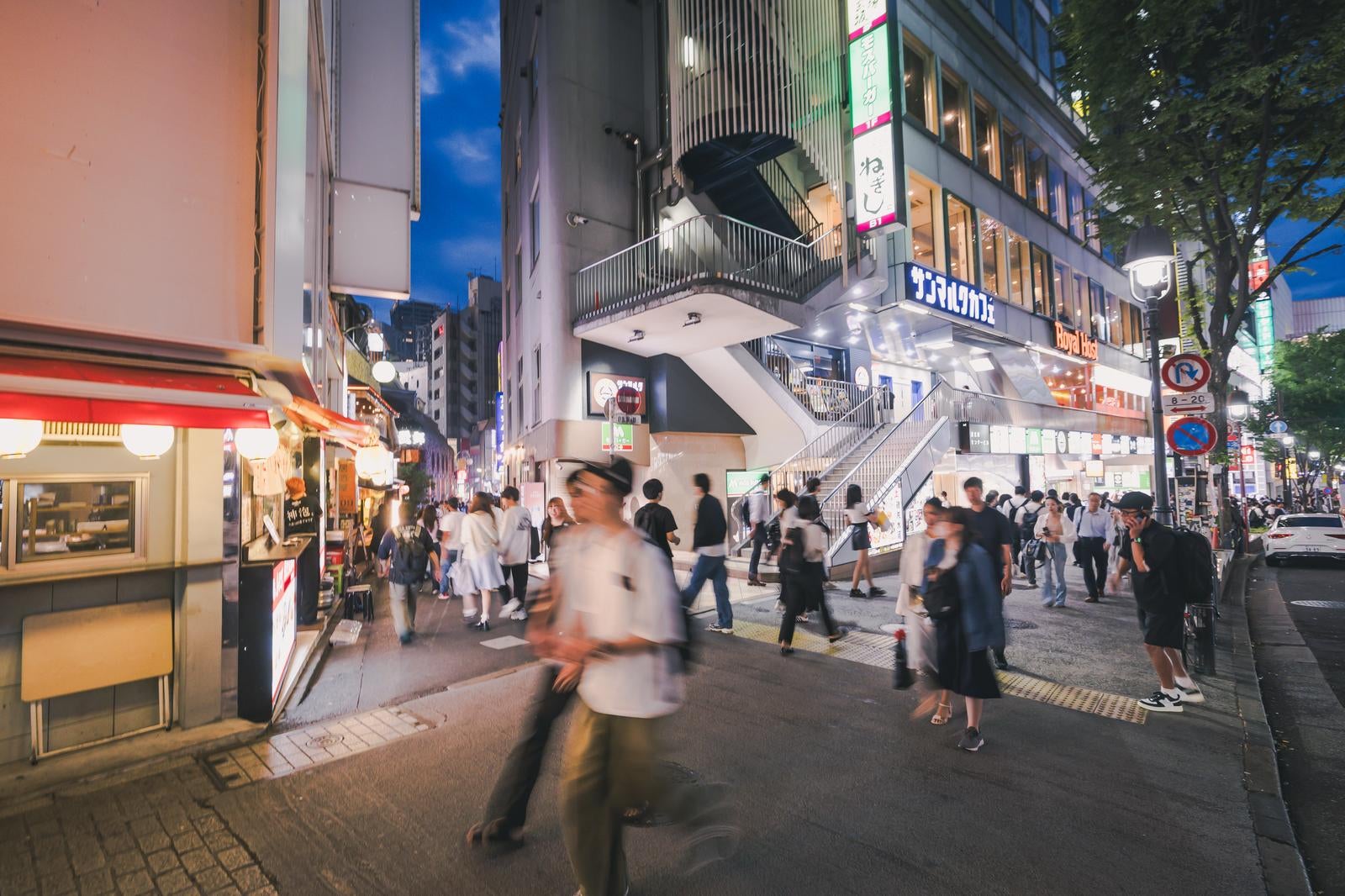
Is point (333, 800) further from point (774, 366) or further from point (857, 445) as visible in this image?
point (774, 366)

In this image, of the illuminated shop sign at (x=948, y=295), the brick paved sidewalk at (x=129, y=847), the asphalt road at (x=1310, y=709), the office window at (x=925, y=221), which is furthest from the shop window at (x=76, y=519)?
A: the office window at (x=925, y=221)

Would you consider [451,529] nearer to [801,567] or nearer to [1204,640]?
[801,567]

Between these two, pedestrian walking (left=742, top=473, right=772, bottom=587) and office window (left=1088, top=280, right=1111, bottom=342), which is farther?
Result: office window (left=1088, top=280, right=1111, bottom=342)

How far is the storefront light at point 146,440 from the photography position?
4570mm

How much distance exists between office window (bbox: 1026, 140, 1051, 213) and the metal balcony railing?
43.7 ft

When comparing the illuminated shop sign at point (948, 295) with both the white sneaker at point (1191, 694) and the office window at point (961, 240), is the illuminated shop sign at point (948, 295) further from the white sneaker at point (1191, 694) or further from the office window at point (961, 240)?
the white sneaker at point (1191, 694)

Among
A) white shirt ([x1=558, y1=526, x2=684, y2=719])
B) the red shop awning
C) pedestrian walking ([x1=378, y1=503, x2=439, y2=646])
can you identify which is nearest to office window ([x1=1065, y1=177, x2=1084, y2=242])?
pedestrian walking ([x1=378, y1=503, x2=439, y2=646])

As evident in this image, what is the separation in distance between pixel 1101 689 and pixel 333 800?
681cm

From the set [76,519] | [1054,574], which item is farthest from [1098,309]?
[76,519]

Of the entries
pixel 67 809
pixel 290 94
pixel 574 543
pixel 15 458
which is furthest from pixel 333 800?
pixel 290 94

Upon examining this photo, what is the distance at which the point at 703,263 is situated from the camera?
50.4ft

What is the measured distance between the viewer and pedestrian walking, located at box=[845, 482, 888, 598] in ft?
34.1

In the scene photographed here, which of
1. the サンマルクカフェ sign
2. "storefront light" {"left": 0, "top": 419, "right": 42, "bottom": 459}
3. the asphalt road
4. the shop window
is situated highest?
the サンマルクカフェ sign

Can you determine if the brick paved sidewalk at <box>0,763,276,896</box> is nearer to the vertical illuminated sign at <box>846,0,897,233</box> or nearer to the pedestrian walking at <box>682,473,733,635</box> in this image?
the pedestrian walking at <box>682,473,733,635</box>
